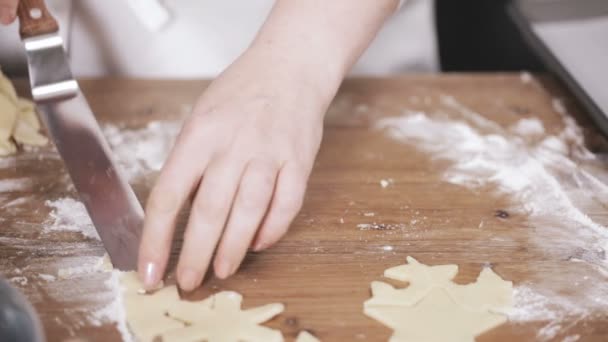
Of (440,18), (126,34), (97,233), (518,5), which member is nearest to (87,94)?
(126,34)

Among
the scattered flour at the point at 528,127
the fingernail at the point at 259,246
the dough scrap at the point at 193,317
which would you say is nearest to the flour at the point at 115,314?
the dough scrap at the point at 193,317

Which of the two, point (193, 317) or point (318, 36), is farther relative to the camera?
point (318, 36)

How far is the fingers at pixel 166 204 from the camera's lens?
615 mm

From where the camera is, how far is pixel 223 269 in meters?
0.64

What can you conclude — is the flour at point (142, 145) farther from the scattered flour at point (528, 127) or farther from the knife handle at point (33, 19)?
the scattered flour at point (528, 127)

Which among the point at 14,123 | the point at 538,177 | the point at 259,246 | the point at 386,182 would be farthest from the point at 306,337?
the point at 14,123

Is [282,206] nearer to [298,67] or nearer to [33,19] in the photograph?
[298,67]

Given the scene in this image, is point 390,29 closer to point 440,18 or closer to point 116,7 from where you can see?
point 116,7

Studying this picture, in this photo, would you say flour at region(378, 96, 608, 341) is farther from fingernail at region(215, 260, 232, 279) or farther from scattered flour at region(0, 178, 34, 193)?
scattered flour at region(0, 178, 34, 193)

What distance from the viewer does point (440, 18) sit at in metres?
1.81

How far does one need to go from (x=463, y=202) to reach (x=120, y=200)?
0.38 meters

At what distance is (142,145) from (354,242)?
0.33 metres

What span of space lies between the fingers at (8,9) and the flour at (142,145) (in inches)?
8.3

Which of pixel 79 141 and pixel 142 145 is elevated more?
pixel 79 141
